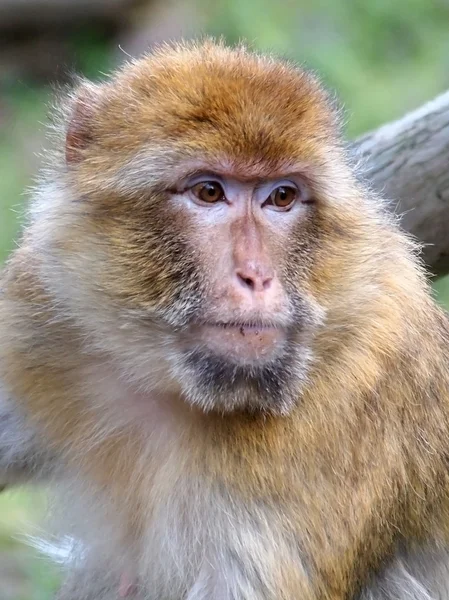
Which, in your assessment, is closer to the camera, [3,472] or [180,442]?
[180,442]

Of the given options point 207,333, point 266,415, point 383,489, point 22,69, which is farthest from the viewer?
point 22,69

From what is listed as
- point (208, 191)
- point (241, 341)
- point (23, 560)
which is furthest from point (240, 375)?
point (23, 560)

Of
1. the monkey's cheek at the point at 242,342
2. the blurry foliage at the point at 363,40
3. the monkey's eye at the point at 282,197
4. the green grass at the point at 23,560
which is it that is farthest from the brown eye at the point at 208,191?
the blurry foliage at the point at 363,40

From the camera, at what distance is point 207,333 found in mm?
3287

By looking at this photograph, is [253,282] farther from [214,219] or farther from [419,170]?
[419,170]

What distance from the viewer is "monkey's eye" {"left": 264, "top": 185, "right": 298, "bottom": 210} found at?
3.51 meters

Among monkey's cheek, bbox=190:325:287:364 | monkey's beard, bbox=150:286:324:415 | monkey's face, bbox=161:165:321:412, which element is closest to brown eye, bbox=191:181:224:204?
monkey's face, bbox=161:165:321:412

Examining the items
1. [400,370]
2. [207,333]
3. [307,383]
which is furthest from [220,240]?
[400,370]

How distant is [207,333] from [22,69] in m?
7.02

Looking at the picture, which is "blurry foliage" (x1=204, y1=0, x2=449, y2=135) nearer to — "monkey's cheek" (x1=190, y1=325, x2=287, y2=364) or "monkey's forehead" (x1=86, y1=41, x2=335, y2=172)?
"monkey's forehead" (x1=86, y1=41, x2=335, y2=172)

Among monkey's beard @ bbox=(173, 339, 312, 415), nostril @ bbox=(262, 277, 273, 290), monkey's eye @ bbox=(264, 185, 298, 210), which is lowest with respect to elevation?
monkey's beard @ bbox=(173, 339, 312, 415)

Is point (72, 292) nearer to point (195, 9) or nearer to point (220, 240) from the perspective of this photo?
point (220, 240)

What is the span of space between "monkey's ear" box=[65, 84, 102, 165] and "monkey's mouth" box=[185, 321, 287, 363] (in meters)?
0.78

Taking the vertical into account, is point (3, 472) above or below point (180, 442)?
below
